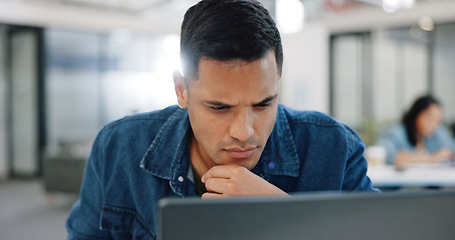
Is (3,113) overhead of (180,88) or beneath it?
beneath

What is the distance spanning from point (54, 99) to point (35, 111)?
0.45 meters

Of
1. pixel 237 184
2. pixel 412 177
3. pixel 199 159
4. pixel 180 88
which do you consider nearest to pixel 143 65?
pixel 412 177

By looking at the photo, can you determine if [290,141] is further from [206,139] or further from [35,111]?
[35,111]

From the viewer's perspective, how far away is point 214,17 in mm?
935

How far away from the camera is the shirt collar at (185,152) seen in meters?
1.16

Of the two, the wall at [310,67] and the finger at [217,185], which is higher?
the wall at [310,67]

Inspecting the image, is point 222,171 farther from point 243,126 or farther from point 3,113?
point 3,113

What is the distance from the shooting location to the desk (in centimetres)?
304

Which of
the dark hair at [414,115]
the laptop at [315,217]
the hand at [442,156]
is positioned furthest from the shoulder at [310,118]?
the dark hair at [414,115]

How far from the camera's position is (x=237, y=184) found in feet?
2.86

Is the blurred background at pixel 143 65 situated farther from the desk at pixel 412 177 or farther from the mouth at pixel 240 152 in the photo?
the mouth at pixel 240 152

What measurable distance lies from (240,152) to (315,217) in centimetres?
49

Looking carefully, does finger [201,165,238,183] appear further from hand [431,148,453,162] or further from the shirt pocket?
hand [431,148,453,162]

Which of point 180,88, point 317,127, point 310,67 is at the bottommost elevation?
point 317,127
